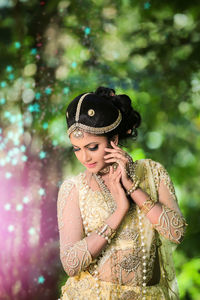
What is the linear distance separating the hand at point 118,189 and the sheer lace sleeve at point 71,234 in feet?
0.54

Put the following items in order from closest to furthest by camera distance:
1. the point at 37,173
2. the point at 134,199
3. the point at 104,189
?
1. the point at 134,199
2. the point at 104,189
3. the point at 37,173

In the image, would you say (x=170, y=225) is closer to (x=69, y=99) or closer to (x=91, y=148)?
(x=91, y=148)

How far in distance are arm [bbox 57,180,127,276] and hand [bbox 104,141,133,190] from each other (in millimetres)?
104

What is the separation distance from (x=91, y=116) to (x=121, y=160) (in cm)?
19

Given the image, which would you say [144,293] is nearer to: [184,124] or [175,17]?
[184,124]

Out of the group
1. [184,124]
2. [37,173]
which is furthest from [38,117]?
[184,124]

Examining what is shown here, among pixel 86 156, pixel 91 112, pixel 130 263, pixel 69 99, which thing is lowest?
pixel 130 263

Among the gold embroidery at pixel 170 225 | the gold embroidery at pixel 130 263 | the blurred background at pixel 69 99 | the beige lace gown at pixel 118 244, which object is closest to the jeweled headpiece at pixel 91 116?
the beige lace gown at pixel 118 244

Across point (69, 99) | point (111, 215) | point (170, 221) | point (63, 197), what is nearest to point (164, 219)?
point (170, 221)

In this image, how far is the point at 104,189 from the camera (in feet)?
5.18

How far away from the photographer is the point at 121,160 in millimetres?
1447

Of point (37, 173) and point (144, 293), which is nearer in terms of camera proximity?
point (144, 293)

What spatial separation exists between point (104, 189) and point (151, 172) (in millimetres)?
202

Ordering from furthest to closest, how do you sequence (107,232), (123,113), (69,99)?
1. (69,99)
2. (123,113)
3. (107,232)
